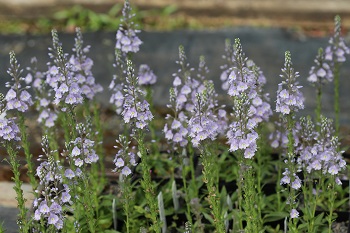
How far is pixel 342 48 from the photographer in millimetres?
7492

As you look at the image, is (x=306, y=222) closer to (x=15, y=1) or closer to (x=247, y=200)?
(x=247, y=200)

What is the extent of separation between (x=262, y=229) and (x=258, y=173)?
1.69 ft

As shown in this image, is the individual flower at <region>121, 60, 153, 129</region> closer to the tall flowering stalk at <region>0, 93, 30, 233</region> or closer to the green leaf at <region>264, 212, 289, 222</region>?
the tall flowering stalk at <region>0, 93, 30, 233</region>

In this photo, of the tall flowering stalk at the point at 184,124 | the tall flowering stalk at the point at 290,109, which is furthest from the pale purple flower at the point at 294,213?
the tall flowering stalk at the point at 184,124

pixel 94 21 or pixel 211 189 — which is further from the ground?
pixel 94 21

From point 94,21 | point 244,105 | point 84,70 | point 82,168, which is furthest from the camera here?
point 94,21

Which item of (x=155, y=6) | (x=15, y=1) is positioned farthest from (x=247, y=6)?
(x=15, y=1)

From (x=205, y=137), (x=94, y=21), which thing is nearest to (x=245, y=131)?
(x=205, y=137)

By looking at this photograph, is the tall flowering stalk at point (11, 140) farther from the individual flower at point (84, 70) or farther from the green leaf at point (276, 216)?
the green leaf at point (276, 216)

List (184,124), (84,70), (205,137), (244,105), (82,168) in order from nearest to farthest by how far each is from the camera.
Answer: (244,105) < (205,137) < (82,168) < (84,70) < (184,124)

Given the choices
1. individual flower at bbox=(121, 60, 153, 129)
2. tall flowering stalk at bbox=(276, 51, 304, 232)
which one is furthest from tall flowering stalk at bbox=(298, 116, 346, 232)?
individual flower at bbox=(121, 60, 153, 129)

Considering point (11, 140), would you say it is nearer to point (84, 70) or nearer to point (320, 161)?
point (84, 70)

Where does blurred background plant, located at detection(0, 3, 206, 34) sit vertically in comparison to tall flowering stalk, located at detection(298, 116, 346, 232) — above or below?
above

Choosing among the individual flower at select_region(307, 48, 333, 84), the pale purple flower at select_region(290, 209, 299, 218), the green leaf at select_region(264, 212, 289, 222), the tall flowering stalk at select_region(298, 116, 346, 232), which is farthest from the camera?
the individual flower at select_region(307, 48, 333, 84)
